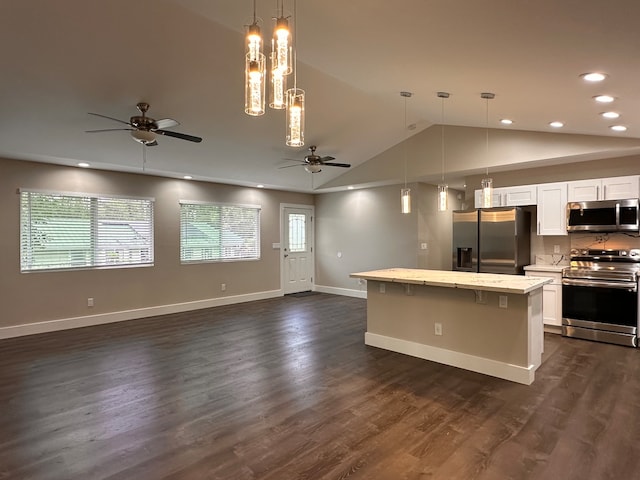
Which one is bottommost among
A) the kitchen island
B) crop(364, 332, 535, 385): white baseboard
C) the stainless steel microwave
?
crop(364, 332, 535, 385): white baseboard

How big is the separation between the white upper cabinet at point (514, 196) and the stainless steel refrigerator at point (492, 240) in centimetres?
16

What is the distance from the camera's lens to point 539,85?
2998mm

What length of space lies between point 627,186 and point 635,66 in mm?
3004

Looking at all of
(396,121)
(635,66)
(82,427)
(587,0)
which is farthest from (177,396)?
(396,121)

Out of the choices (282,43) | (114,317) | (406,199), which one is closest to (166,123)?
(282,43)

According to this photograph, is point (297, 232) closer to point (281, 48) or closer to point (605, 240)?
point (605, 240)

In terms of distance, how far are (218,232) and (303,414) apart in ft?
17.4

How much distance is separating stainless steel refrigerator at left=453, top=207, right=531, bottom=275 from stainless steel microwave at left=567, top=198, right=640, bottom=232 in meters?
0.64

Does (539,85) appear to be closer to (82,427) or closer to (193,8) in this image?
(193,8)

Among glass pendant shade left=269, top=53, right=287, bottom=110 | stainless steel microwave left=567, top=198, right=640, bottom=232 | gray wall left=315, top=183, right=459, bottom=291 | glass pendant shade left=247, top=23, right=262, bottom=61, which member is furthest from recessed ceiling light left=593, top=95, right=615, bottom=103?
gray wall left=315, top=183, right=459, bottom=291

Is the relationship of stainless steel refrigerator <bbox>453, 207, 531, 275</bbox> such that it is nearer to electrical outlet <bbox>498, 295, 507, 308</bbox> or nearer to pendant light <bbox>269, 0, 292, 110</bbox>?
electrical outlet <bbox>498, 295, 507, 308</bbox>

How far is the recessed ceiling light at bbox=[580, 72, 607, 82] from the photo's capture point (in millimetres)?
2582

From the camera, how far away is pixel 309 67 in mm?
4277

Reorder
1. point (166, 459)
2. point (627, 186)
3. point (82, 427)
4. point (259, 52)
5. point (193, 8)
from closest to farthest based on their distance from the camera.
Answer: point (259, 52) → point (166, 459) → point (82, 427) → point (193, 8) → point (627, 186)
